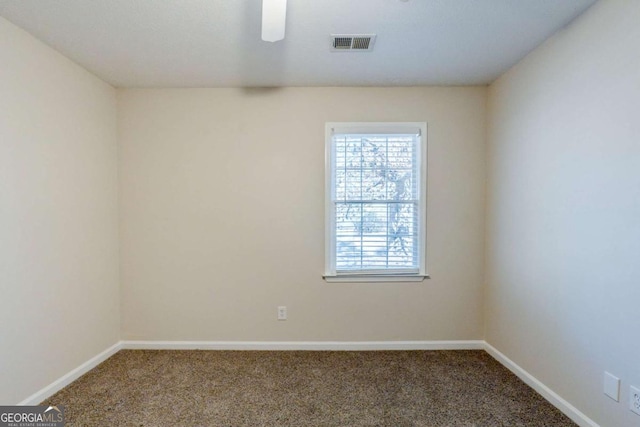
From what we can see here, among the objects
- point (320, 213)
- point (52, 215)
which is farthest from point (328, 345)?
point (52, 215)

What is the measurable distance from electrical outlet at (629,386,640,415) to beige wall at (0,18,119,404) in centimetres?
358

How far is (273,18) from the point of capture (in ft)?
5.18

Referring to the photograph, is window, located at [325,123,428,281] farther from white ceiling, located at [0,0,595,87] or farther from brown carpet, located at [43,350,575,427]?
brown carpet, located at [43,350,575,427]

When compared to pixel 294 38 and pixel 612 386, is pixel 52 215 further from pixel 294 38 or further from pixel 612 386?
pixel 612 386

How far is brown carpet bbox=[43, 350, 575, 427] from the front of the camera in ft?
6.65

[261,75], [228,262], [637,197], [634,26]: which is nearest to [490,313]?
[637,197]

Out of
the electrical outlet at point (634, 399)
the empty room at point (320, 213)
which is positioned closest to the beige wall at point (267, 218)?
the empty room at point (320, 213)

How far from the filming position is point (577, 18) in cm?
195

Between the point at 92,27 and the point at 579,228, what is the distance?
11.0 feet

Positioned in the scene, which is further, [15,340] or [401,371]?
[401,371]

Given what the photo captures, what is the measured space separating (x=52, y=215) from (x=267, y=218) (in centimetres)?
162

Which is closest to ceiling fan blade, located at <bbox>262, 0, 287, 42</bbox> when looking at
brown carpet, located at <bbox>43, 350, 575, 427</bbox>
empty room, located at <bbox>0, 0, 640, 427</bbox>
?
empty room, located at <bbox>0, 0, 640, 427</bbox>

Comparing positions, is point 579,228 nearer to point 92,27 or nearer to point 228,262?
point 228,262

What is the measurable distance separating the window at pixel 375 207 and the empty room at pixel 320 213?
2 centimetres
